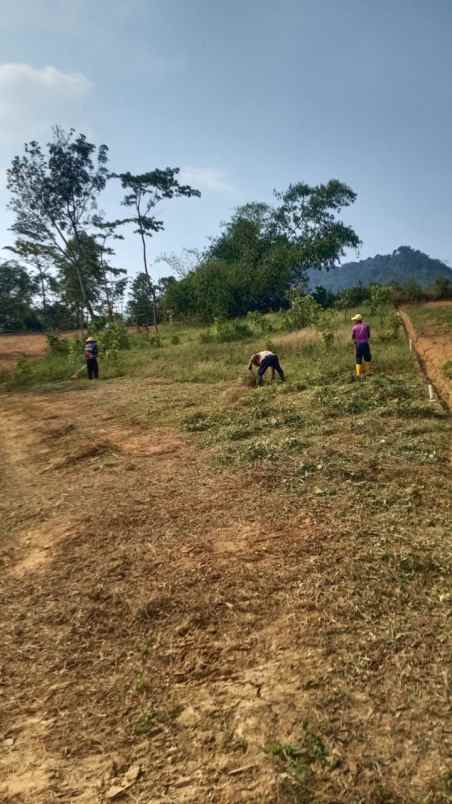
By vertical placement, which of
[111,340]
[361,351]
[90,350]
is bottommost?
[361,351]

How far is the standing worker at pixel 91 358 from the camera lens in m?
16.1

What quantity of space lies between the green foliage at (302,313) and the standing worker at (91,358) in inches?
316

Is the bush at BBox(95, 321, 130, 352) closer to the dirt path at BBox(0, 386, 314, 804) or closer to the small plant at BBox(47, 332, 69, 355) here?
the small plant at BBox(47, 332, 69, 355)

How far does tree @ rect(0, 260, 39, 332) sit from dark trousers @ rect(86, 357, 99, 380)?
27.1 meters

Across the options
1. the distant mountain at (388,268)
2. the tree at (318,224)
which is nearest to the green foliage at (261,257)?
the tree at (318,224)

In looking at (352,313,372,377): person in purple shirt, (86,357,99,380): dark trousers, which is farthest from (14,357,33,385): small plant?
(352,313,372,377): person in purple shirt

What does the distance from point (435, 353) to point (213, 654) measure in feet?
38.2

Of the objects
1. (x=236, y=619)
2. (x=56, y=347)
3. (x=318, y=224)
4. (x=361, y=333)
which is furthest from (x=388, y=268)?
(x=236, y=619)

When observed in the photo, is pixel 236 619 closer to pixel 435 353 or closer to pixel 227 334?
pixel 435 353

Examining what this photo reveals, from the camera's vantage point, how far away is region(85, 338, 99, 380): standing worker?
1614cm

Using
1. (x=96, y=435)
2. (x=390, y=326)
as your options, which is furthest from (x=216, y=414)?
(x=390, y=326)

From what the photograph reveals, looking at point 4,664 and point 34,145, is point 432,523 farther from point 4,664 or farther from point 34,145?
point 34,145

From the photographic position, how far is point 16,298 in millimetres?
40969

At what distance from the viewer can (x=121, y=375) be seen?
16.7 meters
